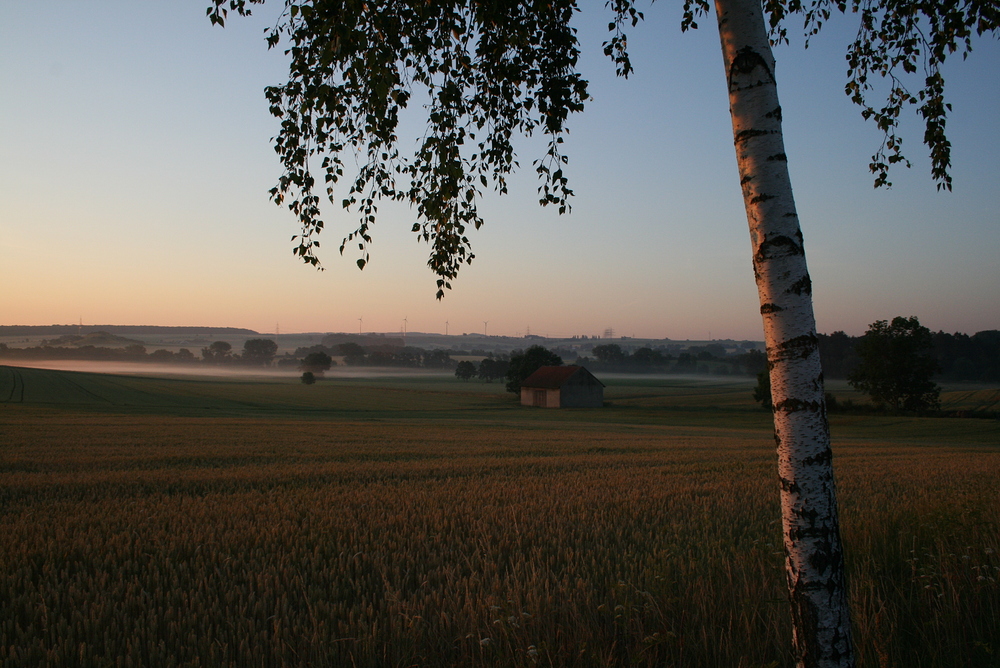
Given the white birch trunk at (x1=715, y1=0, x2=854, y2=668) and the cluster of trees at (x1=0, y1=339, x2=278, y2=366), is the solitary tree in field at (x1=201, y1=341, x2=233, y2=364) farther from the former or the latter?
the white birch trunk at (x1=715, y1=0, x2=854, y2=668)

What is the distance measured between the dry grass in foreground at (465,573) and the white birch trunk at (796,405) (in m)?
0.56

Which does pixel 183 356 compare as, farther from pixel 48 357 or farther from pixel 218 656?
pixel 218 656

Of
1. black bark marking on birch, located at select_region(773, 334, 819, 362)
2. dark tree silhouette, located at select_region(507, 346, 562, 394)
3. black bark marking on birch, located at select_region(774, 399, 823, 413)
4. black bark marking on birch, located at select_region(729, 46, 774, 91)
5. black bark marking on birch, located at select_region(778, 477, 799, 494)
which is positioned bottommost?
dark tree silhouette, located at select_region(507, 346, 562, 394)

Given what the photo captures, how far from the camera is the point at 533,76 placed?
4.42 m

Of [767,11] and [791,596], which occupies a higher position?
[767,11]

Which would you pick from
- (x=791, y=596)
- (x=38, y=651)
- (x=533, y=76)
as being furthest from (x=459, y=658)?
(x=533, y=76)

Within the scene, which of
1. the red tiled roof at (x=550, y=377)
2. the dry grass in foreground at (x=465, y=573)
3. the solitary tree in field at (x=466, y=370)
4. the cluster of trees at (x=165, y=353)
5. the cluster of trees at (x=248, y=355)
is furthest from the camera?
the cluster of trees at (x=248, y=355)

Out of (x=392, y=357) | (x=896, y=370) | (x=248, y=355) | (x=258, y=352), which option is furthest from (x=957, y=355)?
(x=248, y=355)

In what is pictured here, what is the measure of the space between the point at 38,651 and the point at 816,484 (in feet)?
14.6

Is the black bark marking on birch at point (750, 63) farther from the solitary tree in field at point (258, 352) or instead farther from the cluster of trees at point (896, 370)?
the solitary tree in field at point (258, 352)

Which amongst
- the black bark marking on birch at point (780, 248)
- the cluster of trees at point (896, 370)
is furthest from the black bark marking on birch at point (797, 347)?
the cluster of trees at point (896, 370)

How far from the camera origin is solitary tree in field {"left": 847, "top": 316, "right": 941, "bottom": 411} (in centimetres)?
5256

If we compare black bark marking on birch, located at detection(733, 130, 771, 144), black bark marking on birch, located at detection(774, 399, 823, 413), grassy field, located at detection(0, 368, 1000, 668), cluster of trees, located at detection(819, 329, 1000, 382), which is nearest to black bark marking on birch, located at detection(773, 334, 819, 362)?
black bark marking on birch, located at detection(774, 399, 823, 413)

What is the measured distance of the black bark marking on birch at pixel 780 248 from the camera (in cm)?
266
